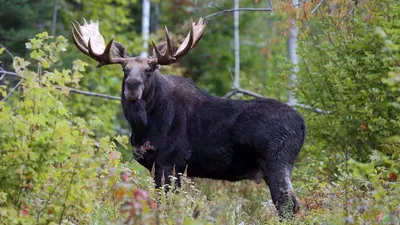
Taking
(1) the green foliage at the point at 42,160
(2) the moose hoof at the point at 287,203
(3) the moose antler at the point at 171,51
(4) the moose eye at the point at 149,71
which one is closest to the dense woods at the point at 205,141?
(1) the green foliage at the point at 42,160

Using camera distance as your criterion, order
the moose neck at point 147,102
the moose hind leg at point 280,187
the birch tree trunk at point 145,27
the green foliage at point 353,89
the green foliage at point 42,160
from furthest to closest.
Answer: the birch tree trunk at point 145,27 → the green foliage at point 353,89 → the moose neck at point 147,102 → the moose hind leg at point 280,187 → the green foliage at point 42,160

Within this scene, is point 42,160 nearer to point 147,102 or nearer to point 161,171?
point 161,171

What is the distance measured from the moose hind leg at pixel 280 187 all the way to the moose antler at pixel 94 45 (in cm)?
216

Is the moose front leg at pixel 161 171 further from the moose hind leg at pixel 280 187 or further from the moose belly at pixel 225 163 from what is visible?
the moose hind leg at pixel 280 187

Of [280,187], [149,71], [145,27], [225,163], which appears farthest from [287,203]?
[145,27]

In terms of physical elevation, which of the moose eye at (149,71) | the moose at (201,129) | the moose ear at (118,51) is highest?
the moose ear at (118,51)

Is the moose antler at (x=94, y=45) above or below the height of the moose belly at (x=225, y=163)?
above

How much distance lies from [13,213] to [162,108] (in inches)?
150

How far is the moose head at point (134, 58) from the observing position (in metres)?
10.4

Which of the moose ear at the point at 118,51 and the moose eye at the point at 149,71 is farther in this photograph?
the moose ear at the point at 118,51

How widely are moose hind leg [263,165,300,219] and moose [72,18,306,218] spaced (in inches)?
0.4

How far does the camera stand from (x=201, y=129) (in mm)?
10875

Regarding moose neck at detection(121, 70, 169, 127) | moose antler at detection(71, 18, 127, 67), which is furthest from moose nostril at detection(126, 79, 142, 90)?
moose antler at detection(71, 18, 127, 67)

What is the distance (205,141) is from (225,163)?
347 millimetres
